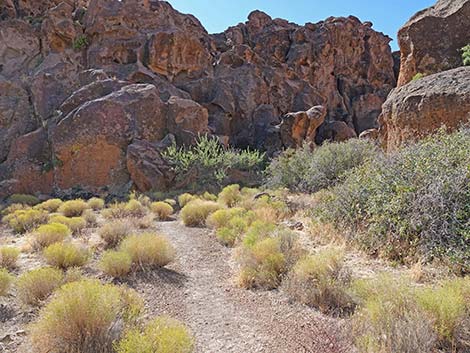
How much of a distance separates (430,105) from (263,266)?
674cm

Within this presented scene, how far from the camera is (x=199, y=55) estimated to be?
29.1 metres

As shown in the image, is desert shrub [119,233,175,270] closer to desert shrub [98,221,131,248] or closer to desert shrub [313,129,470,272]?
desert shrub [98,221,131,248]

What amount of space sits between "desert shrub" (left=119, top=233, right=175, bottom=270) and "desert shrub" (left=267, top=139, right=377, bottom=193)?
6.97 meters

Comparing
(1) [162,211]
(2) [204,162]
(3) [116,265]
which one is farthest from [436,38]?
(2) [204,162]

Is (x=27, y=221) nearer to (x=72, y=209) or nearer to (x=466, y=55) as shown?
(x=72, y=209)

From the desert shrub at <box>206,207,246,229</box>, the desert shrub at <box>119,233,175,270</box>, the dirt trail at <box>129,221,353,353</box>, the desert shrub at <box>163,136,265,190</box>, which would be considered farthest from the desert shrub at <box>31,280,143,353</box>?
the desert shrub at <box>163,136,265,190</box>

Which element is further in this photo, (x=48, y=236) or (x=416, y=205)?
(x=48, y=236)

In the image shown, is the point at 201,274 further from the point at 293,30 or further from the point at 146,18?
the point at 293,30

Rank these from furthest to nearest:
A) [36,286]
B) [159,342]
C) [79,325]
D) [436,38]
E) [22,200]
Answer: [22,200]
[436,38]
[36,286]
[79,325]
[159,342]

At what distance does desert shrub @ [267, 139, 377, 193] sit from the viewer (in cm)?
1221

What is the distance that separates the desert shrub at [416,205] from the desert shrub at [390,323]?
1528 millimetres

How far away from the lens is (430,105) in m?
8.57

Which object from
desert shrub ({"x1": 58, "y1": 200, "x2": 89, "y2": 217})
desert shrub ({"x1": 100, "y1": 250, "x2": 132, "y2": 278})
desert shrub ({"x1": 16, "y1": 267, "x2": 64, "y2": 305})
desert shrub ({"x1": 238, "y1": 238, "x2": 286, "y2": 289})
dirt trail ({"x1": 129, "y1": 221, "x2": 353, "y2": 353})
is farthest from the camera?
desert shrub ({"x1": 58, "y1": 200, "x2": 89, "y2": 217})

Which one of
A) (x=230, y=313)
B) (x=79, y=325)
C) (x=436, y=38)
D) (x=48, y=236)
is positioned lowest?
(x=48, y=236)
